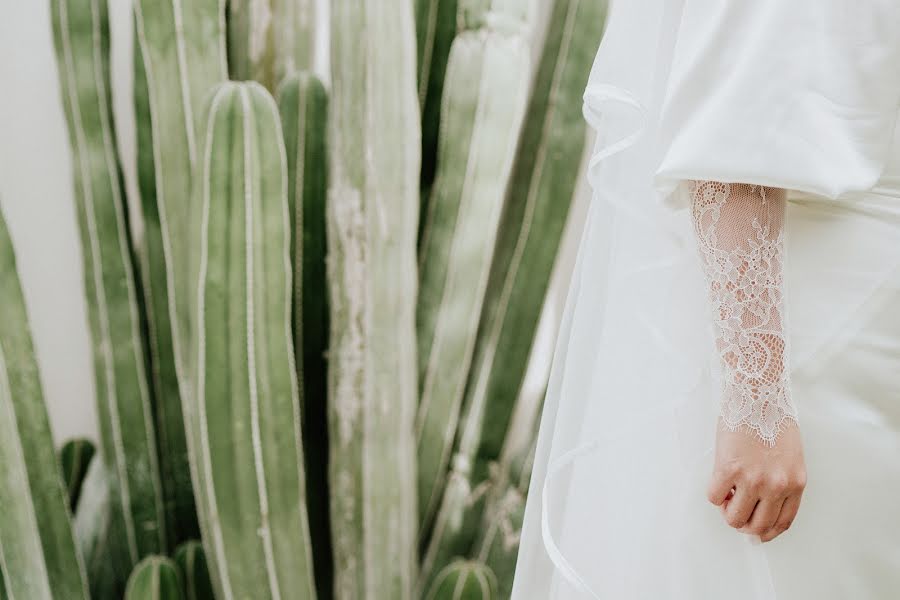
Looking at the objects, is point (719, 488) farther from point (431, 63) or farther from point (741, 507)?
point (431, 63)

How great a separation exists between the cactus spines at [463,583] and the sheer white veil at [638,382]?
0.46m

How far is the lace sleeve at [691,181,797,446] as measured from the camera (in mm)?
655

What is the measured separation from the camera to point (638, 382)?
0.76 m

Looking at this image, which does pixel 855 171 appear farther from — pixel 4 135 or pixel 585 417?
pixel 4 135

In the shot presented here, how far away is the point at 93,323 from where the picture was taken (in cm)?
128

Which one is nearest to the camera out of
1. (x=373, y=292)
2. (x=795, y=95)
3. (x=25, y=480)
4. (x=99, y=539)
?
(x=795, y=95)

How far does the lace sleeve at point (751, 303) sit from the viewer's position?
2.15 ft

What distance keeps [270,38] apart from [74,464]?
0.76 metres

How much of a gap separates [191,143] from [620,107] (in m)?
0.68

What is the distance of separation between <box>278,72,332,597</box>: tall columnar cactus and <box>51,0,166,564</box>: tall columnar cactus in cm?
24

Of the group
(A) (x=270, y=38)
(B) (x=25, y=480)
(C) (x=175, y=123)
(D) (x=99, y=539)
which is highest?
(A) (x=270, y=38)

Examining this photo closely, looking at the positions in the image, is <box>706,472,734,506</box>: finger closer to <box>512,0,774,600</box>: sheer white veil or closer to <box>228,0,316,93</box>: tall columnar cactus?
<box>512,0,774,600</box>: sheer white veil

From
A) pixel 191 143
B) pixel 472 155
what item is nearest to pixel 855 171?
pixel 472 155

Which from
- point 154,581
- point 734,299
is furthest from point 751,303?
point 154,581
